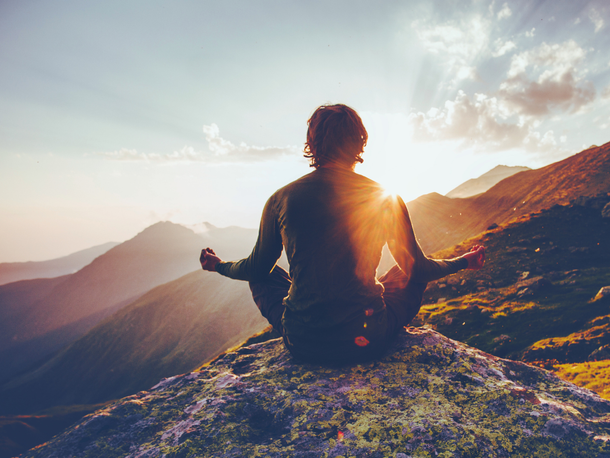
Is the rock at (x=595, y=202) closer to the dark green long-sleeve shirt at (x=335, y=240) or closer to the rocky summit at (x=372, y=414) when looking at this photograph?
the rocky summit at (x=372, y=414)

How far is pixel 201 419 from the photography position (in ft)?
11.6

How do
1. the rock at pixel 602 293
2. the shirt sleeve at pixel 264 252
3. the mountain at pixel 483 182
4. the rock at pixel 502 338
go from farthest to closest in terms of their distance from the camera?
1. the mountain at pixel 483 182
2. the rock at pixel 602 293
3. the rock at pixel 502 338
4. the shirt sleeve at pixel 264 252

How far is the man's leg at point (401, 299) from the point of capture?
13.7ft

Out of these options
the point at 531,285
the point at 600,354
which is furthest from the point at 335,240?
the point at 531,285

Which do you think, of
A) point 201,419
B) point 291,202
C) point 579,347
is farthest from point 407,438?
point 579,347

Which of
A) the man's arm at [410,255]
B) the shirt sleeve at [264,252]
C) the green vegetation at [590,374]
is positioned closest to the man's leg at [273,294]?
the shirt sleeve at [264,252]

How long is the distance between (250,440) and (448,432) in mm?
2066

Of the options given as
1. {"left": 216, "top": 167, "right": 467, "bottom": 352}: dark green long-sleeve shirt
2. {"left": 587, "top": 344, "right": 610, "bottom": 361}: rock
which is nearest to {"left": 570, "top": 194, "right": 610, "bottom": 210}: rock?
{"left": 587, "top": 344, "right": 610, "bottom": 361}: rock

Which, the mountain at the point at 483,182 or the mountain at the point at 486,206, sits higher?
the mountain at the point at 483,182

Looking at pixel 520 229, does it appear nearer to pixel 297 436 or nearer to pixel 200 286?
pixel 297 436

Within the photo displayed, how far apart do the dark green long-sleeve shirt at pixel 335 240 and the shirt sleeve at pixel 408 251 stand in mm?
12

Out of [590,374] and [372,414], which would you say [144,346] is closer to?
[590,374]

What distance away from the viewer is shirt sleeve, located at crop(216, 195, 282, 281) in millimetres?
3832

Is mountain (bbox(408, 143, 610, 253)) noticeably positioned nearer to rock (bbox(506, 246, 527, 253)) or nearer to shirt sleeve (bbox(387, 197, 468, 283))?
rock (bbox(506, 246, 527, 253))
